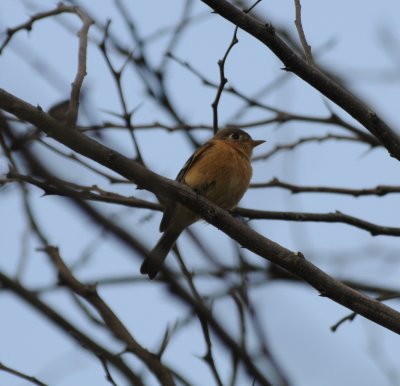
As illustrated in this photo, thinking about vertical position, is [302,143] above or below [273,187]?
above

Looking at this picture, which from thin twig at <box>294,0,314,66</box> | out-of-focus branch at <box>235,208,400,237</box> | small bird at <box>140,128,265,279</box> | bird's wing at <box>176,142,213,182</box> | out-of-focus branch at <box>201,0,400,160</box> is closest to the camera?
out-of-focus branch at <box>201,0,400,160</box>

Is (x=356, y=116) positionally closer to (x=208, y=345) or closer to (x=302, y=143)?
(x=208, y=345)

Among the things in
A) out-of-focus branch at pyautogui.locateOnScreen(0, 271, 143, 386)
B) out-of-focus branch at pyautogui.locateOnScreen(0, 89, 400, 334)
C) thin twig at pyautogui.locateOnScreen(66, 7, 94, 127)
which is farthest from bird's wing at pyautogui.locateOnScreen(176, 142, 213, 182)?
out-of-focus branch at pyautogui.locateOnScreen(0, 271, 143, 386)

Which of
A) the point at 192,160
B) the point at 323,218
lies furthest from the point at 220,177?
the point at 323,218

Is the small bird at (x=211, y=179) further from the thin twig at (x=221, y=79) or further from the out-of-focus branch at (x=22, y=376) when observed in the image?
the out-of-focus branch at (x=22, y=376)

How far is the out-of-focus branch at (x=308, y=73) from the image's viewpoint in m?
3.83

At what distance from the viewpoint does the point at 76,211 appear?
2.62m

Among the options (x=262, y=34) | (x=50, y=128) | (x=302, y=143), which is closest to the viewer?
(x=50, y=128)

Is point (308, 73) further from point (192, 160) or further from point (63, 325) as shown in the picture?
point (192, 160)

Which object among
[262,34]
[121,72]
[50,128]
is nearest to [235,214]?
[121,72]

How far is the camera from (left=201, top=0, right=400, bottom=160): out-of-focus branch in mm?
3832

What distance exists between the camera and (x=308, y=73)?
159 inches

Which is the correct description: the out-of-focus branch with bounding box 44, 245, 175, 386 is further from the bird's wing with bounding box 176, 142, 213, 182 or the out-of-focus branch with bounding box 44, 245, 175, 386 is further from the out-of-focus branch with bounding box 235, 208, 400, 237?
the bird's wing with bounding box 176, 142, 213, 182

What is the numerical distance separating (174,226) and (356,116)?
2983 mm
